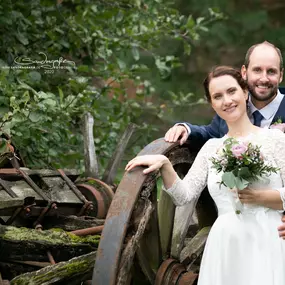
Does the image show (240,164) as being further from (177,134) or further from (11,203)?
(11,203)

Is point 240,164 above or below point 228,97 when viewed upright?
below

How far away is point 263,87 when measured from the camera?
11.0ft

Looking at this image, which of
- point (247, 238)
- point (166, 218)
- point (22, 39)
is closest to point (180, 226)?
point (166, 218)

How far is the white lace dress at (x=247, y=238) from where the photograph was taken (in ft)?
9.86

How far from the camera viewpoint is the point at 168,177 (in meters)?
3.15

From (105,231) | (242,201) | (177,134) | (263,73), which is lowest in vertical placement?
(105,231)

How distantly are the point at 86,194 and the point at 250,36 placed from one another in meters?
5.25

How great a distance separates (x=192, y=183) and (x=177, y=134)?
1.09 feet

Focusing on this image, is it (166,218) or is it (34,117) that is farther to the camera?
(34,117)

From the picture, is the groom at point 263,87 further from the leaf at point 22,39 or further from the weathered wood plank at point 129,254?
the leaf at point 22,39

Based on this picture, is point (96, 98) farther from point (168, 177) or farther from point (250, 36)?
point (250, 36)

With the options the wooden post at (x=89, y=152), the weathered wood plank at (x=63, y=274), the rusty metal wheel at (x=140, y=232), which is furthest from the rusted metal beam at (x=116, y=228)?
the wooden post at (x=89, y=152)

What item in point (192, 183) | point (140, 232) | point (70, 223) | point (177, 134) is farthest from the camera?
point (70, 223)

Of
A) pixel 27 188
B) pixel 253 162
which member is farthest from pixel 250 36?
pixel 253 162
